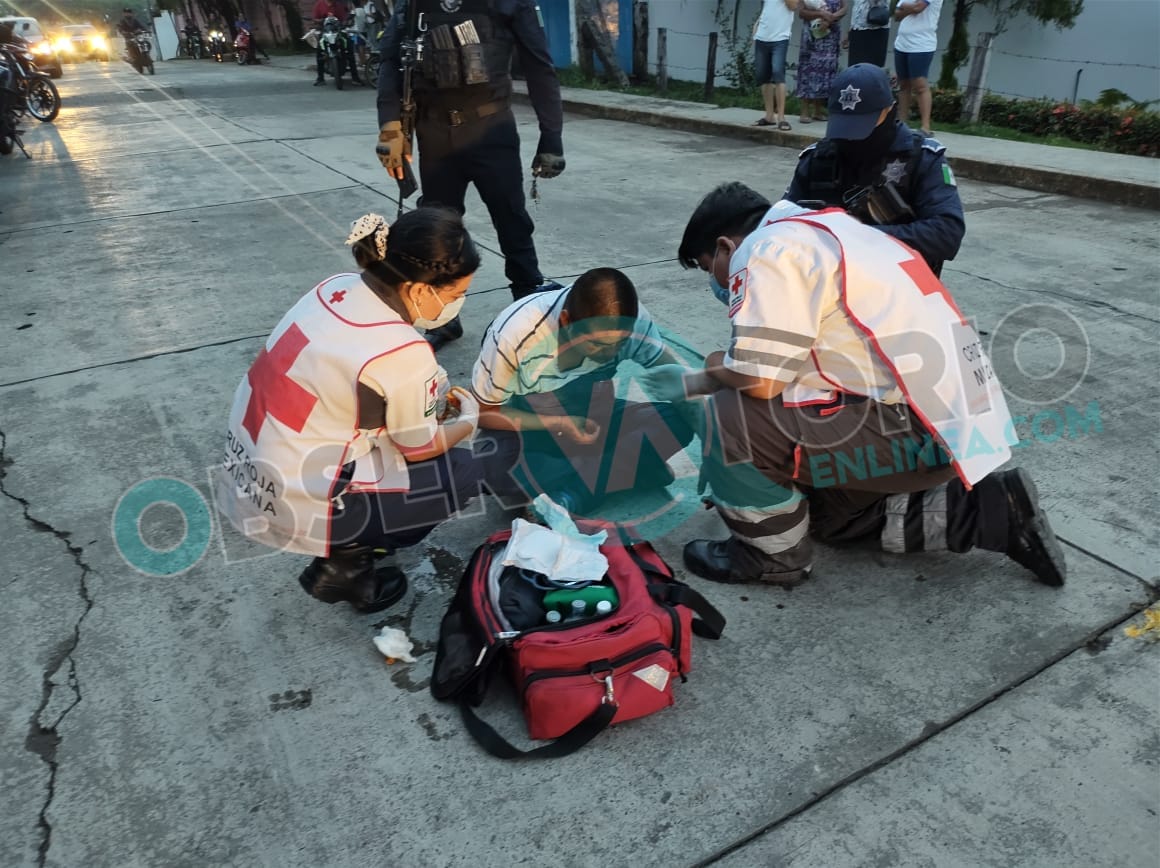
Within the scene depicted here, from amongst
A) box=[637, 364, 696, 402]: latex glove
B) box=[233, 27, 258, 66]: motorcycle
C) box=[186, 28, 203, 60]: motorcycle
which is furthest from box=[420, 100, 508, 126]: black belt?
box=[186, 28, 203, 60]: motorcycle

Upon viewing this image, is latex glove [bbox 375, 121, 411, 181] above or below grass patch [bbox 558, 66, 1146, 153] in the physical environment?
above

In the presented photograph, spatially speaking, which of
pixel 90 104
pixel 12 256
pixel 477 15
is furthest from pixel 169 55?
pixel 477 15

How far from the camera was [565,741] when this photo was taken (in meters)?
1.79

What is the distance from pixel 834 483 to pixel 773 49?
6908 mm

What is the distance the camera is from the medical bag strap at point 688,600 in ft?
6.58

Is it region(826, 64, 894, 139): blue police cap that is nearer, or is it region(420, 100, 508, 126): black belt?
region(826, 64, 894, 139): blue police cap

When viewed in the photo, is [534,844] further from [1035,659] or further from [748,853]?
[1035,659]

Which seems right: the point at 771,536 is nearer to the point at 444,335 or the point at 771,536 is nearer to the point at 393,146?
the point at 444,335

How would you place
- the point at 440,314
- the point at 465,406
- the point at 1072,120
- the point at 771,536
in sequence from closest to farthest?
the point at 440,314, the point at 771,536, the point at 465,406, the point at 1072,120

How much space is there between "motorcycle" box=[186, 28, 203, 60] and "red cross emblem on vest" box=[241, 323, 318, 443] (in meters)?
31.0

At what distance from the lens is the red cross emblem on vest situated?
198 centimetres

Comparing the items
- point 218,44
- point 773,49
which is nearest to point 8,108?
point 773,49

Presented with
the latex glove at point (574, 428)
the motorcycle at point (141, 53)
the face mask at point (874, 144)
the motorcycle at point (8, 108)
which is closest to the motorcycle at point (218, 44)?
the motorcycle at point (141, 53)

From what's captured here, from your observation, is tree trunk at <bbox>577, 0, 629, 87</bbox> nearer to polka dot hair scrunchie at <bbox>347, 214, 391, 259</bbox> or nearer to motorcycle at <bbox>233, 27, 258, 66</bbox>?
polka dot hair scrunchie at <bbox>347, 214, 391, 259</bbox>
